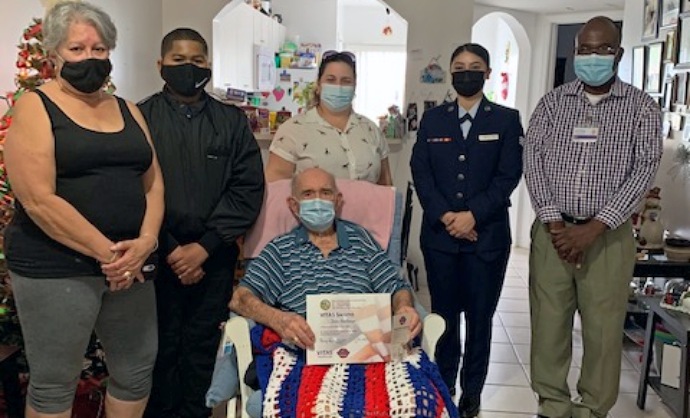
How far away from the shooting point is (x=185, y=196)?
1.96 m

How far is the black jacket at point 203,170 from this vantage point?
1946mm

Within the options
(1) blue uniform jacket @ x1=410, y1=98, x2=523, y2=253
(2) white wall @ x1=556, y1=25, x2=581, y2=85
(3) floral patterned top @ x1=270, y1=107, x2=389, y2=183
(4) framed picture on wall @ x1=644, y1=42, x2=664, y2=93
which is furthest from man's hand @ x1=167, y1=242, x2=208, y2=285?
(2) white wall @ x1=556, y1=25, x2=581, y2=85

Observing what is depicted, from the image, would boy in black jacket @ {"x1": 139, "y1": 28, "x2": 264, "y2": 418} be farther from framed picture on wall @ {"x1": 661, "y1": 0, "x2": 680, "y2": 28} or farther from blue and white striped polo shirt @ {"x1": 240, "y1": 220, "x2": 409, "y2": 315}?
framed picture on wall @ {"x1": 661, "y1": 0, "x2": 680, "y2": 28}

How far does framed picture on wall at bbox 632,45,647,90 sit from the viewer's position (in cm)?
380

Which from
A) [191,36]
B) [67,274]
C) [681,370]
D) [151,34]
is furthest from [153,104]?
[681,370]

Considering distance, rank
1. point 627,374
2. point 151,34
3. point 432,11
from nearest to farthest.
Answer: point 627,374 < point 151,34 < point 432,11

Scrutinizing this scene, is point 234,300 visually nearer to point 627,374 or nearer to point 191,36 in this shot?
point 191,36

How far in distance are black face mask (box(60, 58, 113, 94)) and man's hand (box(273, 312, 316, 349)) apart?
82cm

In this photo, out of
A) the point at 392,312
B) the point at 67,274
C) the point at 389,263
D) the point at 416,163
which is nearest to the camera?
the point at 67,274

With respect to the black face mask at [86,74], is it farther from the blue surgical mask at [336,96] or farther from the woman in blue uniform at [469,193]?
the woman in blue uniform at [469,193]

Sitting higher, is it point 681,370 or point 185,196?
point 185,196

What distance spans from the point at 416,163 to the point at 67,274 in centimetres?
136

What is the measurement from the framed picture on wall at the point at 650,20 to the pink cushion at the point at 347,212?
2331 mm

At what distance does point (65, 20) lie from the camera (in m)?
1.57
